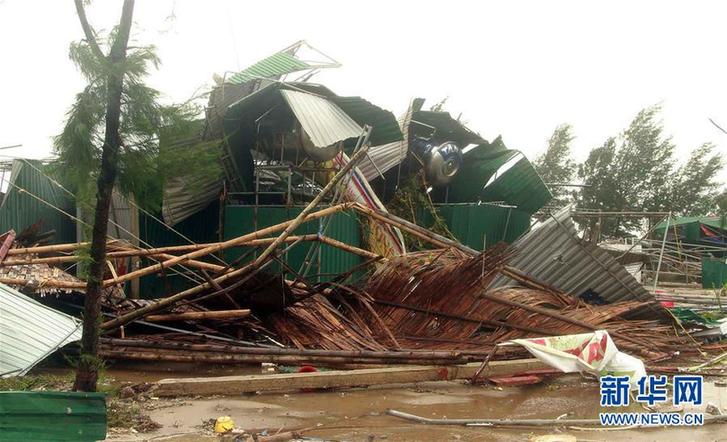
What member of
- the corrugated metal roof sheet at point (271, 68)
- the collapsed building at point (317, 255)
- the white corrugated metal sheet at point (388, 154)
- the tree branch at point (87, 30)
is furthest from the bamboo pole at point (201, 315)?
the white corrugated metal sheet at point (388, 154)

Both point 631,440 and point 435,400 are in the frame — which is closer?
point 631,440

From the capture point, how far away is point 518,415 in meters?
5.50

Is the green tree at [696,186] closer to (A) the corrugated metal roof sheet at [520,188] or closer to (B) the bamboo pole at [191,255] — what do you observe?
(A) the corrugated metal roof sheet at [520,188]

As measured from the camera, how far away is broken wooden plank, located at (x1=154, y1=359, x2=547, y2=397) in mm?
5883

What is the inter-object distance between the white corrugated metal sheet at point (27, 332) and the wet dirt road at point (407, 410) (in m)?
1.40

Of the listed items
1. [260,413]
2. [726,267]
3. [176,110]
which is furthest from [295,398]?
[726,267]

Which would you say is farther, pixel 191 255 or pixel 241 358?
pixel 191 255

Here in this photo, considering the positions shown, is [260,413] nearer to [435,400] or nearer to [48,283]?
[435,400]

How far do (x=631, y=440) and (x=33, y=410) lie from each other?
4.07 meters

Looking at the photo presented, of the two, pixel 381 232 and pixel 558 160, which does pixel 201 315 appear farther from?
pixel 558 160

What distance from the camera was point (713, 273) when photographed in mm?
19078

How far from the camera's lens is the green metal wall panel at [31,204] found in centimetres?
1111

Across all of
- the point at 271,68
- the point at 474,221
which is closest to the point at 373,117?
the point at 271,68

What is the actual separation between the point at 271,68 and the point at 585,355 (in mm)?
8112
